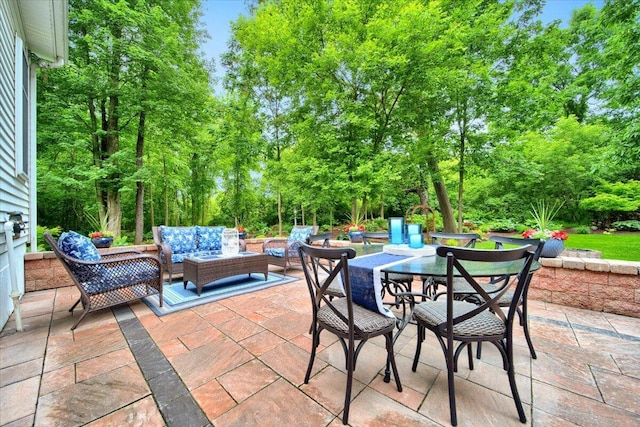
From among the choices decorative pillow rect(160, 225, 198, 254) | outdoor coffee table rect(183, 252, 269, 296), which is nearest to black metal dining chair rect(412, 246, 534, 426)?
outdoor coffee table rect(183, 252, 269, 296)

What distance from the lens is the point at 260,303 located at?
3.05 m

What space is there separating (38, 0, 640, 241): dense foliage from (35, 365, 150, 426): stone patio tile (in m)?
5.21

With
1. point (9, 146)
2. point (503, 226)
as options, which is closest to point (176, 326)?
point (9, 146)

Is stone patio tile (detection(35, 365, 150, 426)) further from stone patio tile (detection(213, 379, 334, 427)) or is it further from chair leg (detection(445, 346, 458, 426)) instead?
chair leg (detection(445, 346, 458, 426))

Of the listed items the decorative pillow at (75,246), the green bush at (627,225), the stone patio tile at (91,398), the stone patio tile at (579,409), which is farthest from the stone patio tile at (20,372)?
the green bush at (627,225)

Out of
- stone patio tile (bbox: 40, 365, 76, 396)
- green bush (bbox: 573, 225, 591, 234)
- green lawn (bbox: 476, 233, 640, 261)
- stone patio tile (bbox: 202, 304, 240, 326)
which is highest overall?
green bush (bbox: 573, 225, 591, 234)

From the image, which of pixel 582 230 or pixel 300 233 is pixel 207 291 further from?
pixel 582 230

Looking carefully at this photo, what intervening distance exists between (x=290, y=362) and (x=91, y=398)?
1.18m

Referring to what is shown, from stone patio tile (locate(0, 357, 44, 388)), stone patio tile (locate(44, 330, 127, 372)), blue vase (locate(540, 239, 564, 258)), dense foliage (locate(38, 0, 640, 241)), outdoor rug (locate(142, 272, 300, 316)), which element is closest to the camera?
stone patio tile (locate(0, 357, 44, 388))

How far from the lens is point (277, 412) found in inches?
53.4

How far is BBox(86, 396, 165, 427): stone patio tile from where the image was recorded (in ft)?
4.23

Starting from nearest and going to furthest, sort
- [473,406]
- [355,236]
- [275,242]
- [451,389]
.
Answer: [451,389], [473,406], [275,242], [355,236]

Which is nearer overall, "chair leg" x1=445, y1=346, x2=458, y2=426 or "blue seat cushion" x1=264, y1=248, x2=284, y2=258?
"chair leg" x1=445, y1=346, x2=458, y2=426

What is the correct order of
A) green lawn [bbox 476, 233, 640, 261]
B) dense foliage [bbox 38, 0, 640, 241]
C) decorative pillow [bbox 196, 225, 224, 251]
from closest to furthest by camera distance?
decorative pillow [bbox 196, 225, 224, 251], green lawn [bbox 476, 233, 640, 261], dense foliage [bbox 38, 0, 640, 241]
